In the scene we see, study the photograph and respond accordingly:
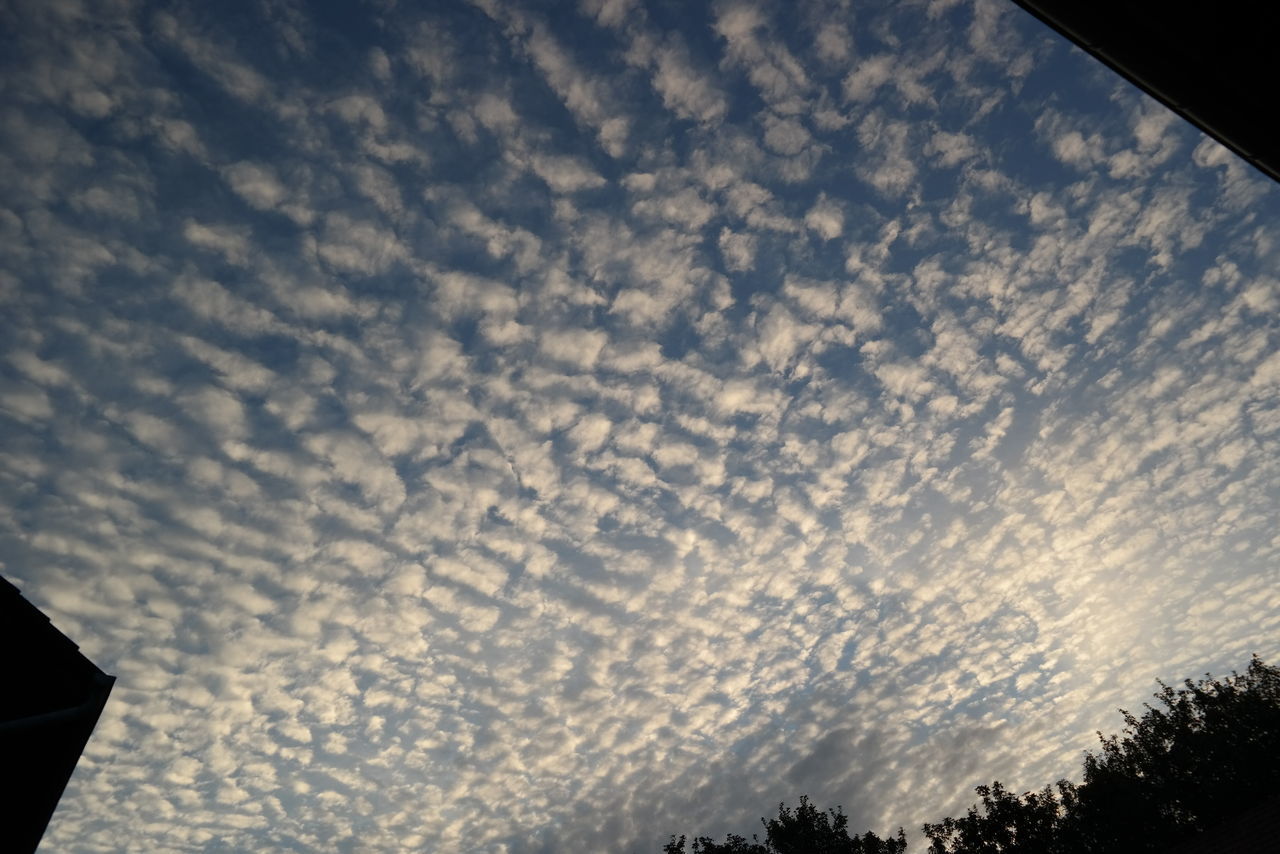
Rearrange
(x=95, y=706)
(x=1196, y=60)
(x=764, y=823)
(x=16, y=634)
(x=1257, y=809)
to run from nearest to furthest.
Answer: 1. (x=1196, y=60)
2. (x=16, y=634)
3. (x=95, y=706)
4. (x=1257, y=809)
5. (x=764, y=823)

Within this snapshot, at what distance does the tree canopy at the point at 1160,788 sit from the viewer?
36469 millimetres

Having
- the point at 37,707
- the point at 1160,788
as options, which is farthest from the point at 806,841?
the point at 37,707

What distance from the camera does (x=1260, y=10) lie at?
3.62 meters

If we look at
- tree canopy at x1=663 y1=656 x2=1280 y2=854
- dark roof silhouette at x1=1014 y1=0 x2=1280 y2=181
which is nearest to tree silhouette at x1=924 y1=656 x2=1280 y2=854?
tree canopy at x1=663 y1=656 x2=1280 y2=854

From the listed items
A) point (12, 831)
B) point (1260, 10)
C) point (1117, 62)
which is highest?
point (1117, 62)

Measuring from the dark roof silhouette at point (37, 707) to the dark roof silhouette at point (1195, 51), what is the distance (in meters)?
8.26

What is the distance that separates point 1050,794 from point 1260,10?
4937 centimetres

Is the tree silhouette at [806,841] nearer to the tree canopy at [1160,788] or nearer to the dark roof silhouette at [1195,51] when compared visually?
the tree canopy at [1160,788]

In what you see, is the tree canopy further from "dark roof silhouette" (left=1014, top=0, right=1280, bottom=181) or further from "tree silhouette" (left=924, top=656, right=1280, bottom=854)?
"dark roof silhouette" (left=1014, top=0, right=1280, bottom=181)

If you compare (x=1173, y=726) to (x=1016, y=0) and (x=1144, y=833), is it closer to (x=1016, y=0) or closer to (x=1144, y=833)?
(x=1144, y=833)

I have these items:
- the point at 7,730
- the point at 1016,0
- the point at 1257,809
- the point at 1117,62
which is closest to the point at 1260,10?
the point at 1117,62

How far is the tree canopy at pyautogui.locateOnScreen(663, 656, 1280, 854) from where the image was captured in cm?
3647

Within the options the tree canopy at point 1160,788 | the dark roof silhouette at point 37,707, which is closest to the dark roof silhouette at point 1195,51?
the dark roof silhouette at point 37,707

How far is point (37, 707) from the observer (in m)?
4.62
